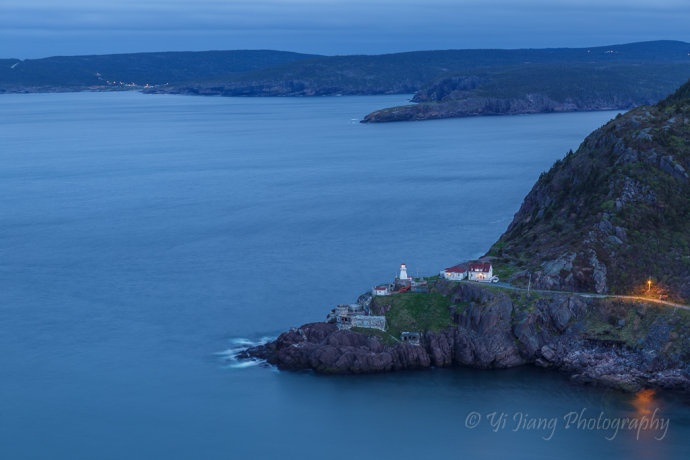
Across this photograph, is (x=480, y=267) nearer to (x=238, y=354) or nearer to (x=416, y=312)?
(x=416, y=312)

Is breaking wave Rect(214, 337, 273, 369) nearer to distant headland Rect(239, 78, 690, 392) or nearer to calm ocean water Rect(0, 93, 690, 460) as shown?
calm ocean water Rect(0, 93, 690, 460)

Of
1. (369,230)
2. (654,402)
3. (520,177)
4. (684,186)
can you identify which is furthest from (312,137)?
(654,402)

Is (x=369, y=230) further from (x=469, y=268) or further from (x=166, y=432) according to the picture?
(x=166, y=432)

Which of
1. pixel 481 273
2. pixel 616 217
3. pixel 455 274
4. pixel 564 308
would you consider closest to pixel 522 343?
pixel 564 308

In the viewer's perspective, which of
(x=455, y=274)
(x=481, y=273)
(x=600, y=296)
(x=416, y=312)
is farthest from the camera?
(x=455, y=274)

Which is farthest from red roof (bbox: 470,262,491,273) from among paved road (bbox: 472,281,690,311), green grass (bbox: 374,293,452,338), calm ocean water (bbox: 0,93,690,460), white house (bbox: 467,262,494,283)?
calm ocean water (bbox: 0,93,690,460)

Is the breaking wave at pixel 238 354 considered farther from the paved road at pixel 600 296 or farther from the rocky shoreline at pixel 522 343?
the paved road at pixel 600 296

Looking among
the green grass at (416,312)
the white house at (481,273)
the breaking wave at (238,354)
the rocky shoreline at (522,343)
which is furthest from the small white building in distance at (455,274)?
the breaking wave at (238,354)
